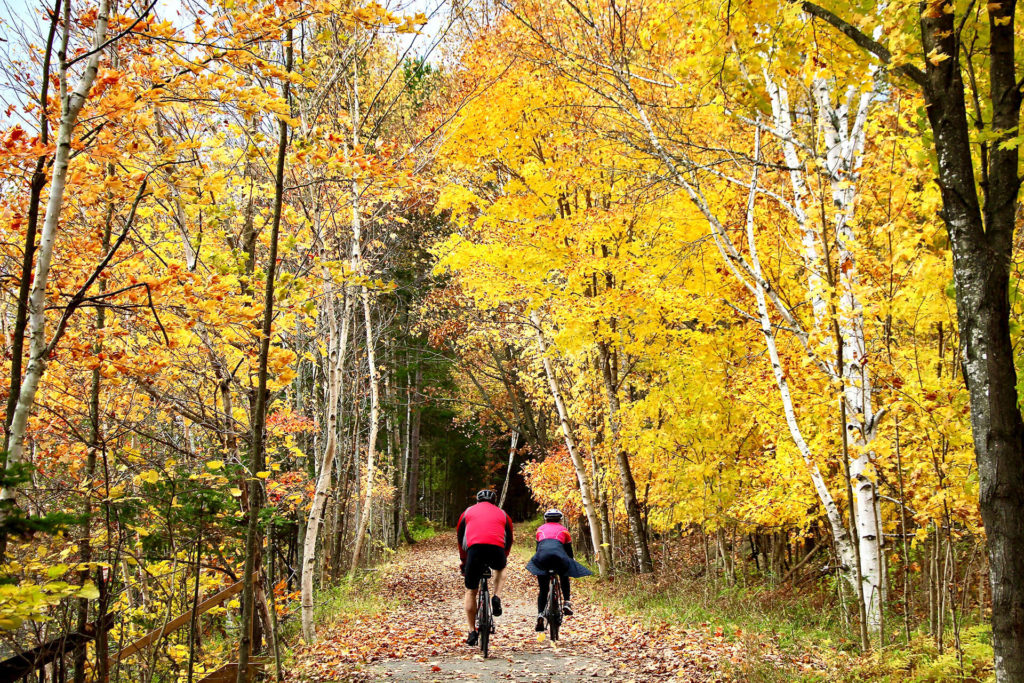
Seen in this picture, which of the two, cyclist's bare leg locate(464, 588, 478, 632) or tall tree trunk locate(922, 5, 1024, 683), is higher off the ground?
tall tree trunk locate(922, 5, 1024, 683)

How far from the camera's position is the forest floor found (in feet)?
20.2

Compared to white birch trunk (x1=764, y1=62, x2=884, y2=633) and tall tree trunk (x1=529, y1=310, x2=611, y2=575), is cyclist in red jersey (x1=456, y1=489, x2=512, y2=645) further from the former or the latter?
tall tree trunk (x1=529, y1=310, x2=611, y2=575)

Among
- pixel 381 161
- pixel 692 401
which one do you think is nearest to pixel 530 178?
pixel 692 401

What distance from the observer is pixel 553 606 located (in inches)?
314

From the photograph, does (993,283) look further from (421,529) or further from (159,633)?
(421,529)

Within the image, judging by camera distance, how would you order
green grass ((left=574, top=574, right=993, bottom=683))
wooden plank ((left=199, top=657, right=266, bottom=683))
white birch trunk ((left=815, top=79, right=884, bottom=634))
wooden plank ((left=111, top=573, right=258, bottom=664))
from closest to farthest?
wooden plank ((left=111, top=573, right=258, bottom=664))
wooden plank ((left=199, top=657, right=266, bottom=683))
green grass ((left=574, top=574, right=993, bottom=683))
white birch trunk ((left=815, top=79, right=884, bottom=634))

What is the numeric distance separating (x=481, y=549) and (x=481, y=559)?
11cm

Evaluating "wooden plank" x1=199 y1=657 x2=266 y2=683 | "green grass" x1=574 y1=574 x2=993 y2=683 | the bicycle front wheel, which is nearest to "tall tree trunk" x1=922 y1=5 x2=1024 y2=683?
"green grass" x1=574 y1=574 x2=993 y2=683

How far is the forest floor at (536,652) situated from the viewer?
6.17 meters

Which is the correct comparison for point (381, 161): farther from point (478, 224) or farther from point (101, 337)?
point (478, 224)

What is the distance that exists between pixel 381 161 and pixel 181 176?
159 cm

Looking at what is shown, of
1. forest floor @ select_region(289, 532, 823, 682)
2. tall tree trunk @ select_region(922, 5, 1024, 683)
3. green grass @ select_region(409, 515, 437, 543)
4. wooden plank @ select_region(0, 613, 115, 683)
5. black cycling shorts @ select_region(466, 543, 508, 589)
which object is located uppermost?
tall tree trunk @ select_region(922, 5, 1024, 683)

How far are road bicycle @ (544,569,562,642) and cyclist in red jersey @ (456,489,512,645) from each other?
910 mm

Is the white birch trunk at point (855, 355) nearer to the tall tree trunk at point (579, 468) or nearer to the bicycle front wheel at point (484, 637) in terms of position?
the bicycle front wheel at point (484, 637)
